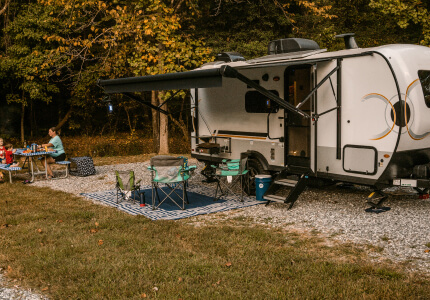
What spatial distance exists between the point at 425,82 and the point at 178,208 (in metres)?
4.47

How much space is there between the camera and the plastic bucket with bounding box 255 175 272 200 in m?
8.63

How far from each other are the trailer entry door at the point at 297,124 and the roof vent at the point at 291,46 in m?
0.48

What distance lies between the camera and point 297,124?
865 cm

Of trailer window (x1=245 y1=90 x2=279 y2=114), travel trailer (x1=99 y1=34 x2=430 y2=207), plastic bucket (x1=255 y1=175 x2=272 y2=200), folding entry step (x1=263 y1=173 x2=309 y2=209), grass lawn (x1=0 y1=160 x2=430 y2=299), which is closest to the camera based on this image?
grass lawn (x1=0 y1=160 x2=430 y2=299)

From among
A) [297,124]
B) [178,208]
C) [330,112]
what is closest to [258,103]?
[297,124]

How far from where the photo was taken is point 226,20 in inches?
701

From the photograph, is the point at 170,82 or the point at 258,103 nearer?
the point at 170,82

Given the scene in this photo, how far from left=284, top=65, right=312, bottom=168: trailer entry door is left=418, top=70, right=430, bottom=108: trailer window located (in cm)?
190

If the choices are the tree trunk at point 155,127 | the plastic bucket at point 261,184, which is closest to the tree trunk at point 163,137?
the tree trunk at point 155,127

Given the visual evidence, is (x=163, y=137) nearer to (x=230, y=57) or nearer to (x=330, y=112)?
(x=230, y=57)

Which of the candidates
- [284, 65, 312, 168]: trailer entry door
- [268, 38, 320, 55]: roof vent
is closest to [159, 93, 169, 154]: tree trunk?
[268, 38, 320, 55]: roof vent

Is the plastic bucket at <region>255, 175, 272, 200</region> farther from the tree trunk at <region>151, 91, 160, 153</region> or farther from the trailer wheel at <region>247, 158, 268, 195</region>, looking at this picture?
the tree trunk at <region>151, 91, 160, 153</region>

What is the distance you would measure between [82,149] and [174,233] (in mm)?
13434

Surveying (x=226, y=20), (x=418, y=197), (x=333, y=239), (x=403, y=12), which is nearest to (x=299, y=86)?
(x=418, y=197)
